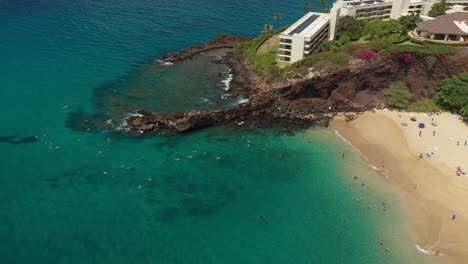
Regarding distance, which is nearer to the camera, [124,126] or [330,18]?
[124,126]

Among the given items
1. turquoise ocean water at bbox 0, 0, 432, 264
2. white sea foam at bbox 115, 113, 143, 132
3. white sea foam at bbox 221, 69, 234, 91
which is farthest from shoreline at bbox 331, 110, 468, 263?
white sea foam at bbox 115, 113, 143, 132

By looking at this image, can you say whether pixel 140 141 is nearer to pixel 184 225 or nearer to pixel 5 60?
pixel 184 225

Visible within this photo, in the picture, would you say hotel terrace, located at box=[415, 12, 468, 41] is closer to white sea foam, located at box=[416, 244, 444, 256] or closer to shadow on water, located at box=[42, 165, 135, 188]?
white sea foam, located at box=[416, 244, 444, 256]

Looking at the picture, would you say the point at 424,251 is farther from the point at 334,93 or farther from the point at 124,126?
the point at 124,126

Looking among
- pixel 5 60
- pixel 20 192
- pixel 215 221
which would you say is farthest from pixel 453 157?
pixel 5 60

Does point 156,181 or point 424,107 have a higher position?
point 424,107

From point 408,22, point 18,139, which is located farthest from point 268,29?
point 18,139

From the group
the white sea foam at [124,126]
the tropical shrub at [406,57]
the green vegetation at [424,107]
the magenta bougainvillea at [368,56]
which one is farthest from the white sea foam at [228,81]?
the green vegetation at [424,107]
